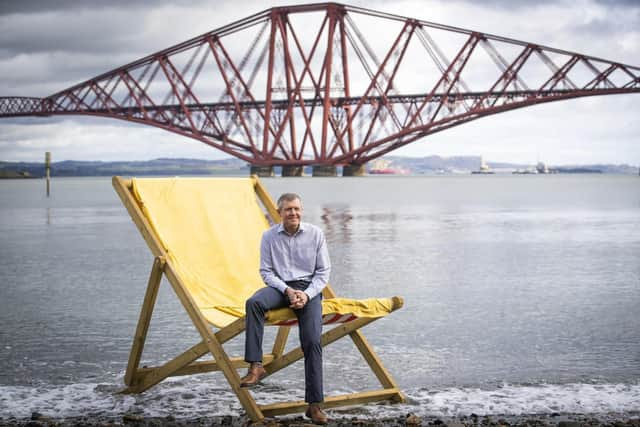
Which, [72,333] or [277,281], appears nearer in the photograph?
[277,281]

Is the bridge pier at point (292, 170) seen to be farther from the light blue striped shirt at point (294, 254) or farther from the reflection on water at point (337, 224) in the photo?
the light blue striped shirt at point (294, 254)

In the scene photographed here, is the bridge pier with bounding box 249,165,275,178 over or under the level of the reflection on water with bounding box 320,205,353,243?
over

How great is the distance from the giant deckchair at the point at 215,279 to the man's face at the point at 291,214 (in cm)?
33

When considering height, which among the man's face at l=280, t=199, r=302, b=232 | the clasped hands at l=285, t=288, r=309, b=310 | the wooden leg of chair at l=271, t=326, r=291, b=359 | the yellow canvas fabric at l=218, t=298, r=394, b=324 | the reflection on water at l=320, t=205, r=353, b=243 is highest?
the man's face at l=280, t=199, r=302, b=232

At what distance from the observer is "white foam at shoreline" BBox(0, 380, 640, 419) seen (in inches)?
137

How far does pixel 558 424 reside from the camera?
3232 mm

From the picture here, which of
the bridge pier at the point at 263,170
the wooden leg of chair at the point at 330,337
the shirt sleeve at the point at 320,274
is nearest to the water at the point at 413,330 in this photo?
the wooden leg of chair at the point at 330,337

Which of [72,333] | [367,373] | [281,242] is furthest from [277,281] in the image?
[72,333]

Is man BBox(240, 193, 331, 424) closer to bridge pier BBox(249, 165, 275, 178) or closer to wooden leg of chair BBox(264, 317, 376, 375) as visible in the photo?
wooden leg of chair BBox(264, 317, 376, 375)

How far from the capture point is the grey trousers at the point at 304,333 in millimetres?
3229

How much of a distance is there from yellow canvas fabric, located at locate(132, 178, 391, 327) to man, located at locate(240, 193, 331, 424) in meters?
0.16

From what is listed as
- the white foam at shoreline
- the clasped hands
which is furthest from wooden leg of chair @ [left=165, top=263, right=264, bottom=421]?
the clasped hands

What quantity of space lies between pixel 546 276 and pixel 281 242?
14.3 feet

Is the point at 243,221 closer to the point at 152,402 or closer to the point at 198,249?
the point at 198,249
